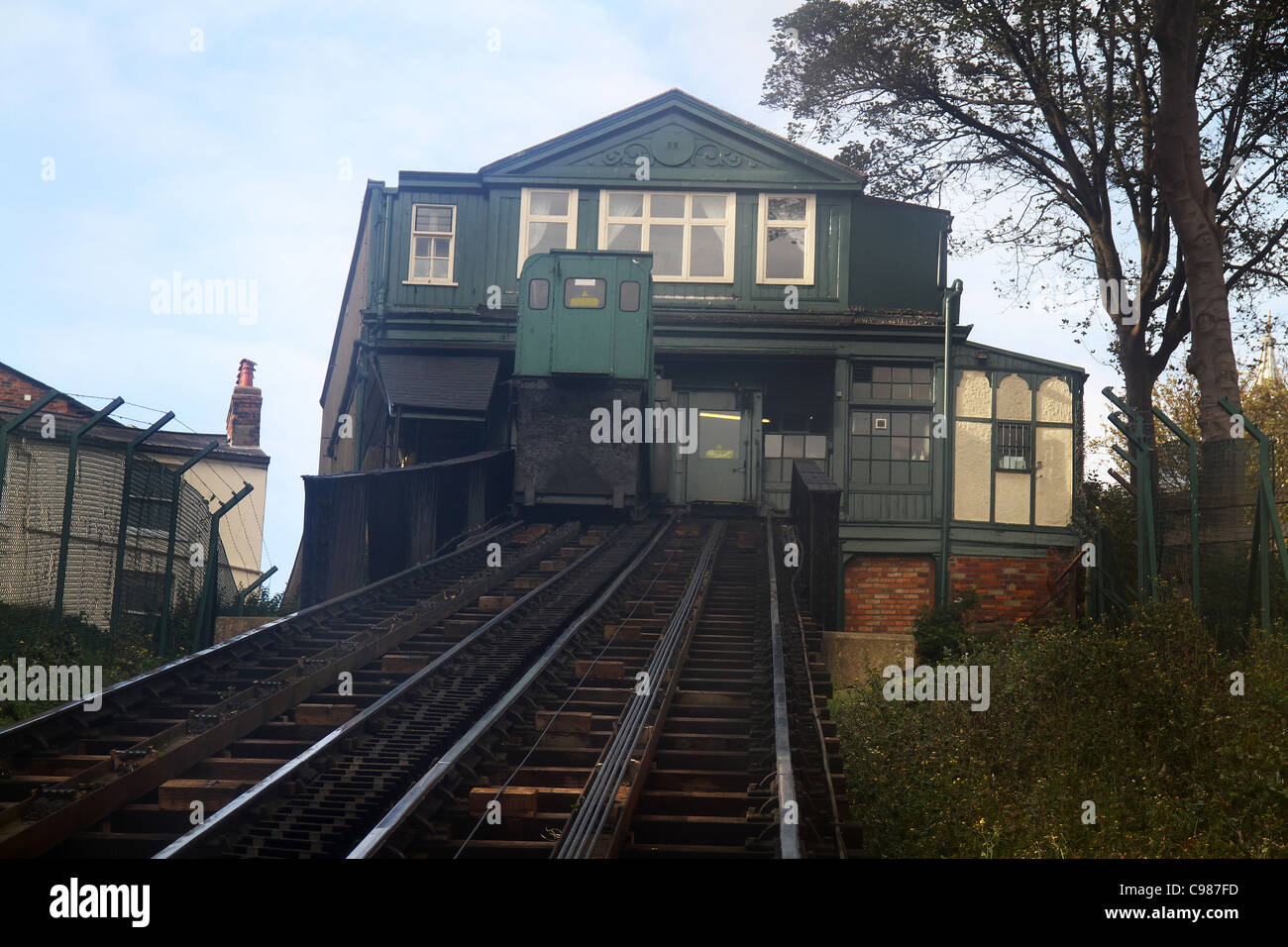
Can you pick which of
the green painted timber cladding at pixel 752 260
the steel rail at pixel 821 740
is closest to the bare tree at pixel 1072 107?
the green painted timber cladding at pixel 752 260

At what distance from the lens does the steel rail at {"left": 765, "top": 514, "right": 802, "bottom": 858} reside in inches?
223

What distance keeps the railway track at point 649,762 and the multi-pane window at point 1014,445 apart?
1220 cm

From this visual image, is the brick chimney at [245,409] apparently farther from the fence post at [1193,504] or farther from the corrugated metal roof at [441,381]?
the fence post at [1193,504]

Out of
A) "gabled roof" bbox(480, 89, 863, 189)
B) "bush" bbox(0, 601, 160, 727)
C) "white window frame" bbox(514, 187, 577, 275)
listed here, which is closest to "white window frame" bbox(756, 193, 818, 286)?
"gabled roof" bbox(480, 89, 863, 189)

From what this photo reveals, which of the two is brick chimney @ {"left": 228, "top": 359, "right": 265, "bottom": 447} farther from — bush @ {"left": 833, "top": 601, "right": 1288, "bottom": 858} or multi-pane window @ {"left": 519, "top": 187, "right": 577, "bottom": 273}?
bush @ {"left": 833, "top": 601, "right": 1288, "bottom": 858}

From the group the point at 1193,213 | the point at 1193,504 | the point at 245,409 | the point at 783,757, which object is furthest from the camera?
the point at 245,409

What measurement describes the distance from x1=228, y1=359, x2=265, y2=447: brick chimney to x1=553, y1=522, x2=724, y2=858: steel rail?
54.3 feet

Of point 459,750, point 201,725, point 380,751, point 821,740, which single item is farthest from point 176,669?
point 821,740

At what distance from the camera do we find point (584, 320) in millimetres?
18984

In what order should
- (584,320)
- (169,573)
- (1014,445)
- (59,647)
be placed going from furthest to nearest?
(1014,445) < (584,320) < (169,573) < (59,647)

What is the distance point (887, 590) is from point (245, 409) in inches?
533

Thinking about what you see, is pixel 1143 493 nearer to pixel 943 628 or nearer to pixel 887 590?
pixel 943 628
